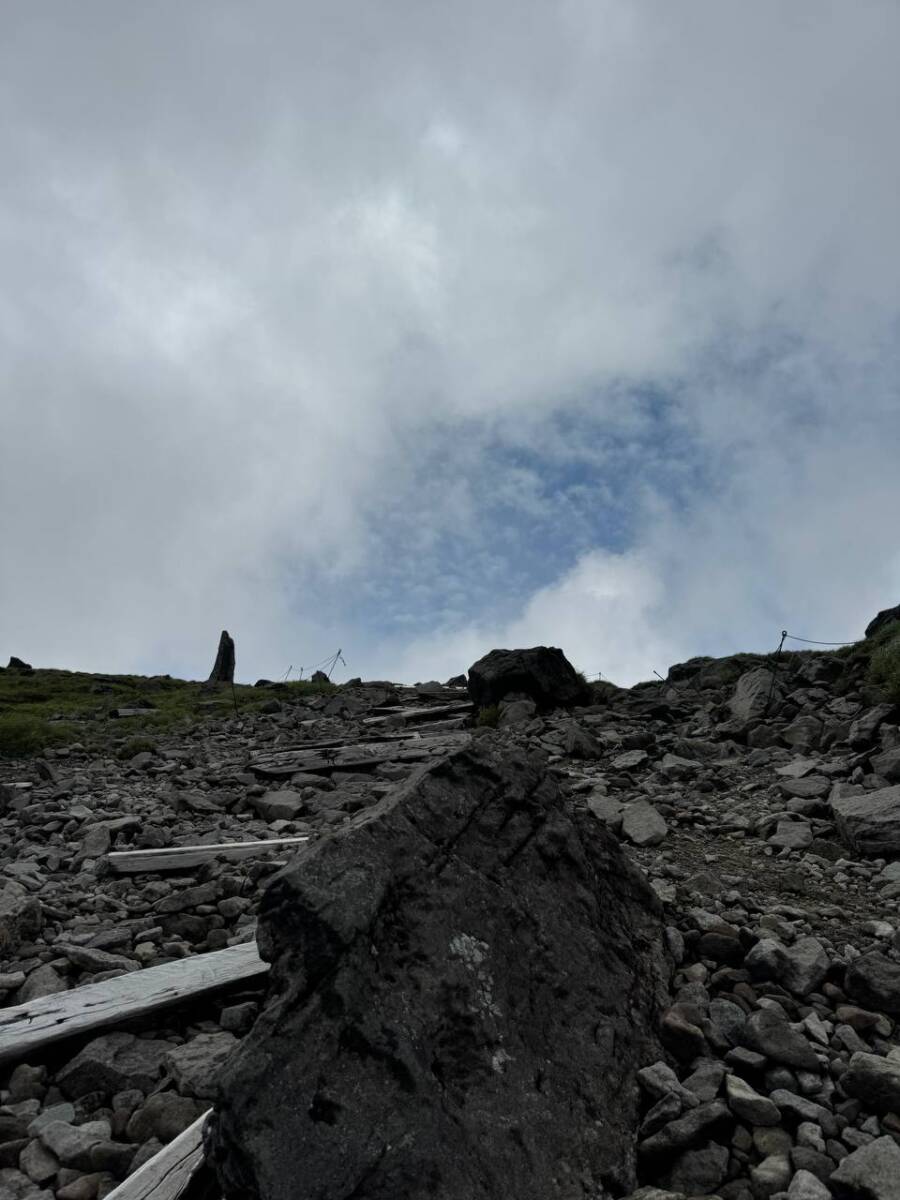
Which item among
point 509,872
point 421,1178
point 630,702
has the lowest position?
point 421,1178

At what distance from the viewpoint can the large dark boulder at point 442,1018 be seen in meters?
3.36

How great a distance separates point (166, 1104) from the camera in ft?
14.8

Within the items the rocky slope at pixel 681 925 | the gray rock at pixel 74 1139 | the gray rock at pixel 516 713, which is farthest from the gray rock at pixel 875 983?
the gray rock at pixel 516 713

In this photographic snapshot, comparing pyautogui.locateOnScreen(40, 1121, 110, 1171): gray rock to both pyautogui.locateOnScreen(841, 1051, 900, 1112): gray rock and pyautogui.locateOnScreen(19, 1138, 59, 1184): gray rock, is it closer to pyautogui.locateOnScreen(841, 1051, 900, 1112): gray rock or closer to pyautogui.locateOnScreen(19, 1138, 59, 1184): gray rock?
pyautogui.locateOnScreen(19, 1138, 59, 1184): gray rock

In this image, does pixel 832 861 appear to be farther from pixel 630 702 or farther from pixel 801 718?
pixel 630 702

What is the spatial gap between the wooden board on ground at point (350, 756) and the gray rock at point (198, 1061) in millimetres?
10466

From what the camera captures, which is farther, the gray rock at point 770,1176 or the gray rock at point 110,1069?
the gray rock at point 110,1069

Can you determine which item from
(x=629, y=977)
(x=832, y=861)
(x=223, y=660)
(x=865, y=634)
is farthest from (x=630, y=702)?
(x=223, y=660)

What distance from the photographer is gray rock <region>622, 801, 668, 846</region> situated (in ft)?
28.9

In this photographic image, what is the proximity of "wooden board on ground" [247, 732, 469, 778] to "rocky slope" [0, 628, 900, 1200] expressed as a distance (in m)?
0.18

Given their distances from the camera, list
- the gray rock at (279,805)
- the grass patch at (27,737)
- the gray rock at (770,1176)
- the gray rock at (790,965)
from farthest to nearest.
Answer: the grass patch at (27,737), the gray rock at (279,805), the gray rock at (790,965), the gray rock at (770,1176)

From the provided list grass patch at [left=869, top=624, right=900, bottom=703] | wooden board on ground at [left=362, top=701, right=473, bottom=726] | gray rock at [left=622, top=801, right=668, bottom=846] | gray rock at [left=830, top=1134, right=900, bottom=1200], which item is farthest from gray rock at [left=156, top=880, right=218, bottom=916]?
wooden board on ground at [left=362, top=701, right=473, bottom=726]

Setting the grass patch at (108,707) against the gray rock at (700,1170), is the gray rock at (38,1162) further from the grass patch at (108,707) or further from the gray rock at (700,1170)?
the grass patch at (108,707)

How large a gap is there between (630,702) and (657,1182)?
17.5 metres
